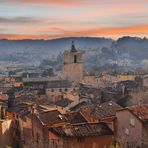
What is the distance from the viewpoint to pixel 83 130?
3023 centimetres

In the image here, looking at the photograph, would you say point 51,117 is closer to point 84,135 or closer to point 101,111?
point 101,111

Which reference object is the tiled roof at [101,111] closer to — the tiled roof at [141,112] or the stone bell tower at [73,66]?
the tiled roof at [141,112]

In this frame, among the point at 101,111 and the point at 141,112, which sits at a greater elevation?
the point at 141,112

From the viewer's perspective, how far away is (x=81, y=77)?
86375 millimetres

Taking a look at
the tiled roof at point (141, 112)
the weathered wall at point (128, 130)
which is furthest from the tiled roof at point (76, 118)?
the tiled roof at point (141, 112)

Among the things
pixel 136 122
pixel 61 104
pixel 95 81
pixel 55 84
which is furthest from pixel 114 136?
pixel 95 81

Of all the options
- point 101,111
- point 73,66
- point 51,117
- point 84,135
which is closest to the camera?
point 84,135

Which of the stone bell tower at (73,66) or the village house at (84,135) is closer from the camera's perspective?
the village house at (84,135)

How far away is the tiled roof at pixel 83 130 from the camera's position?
29.7 m

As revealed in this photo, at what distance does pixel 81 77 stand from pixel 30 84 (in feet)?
42.3

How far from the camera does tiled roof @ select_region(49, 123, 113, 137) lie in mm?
29719

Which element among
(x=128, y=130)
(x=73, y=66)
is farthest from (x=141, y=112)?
(x=73, y=66)

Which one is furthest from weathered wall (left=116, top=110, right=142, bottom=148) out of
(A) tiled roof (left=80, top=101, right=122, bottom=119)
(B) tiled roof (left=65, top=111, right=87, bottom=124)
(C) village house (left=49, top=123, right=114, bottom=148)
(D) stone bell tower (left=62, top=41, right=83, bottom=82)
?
(D) stone bell tower (left=62, top=41, right=83, bottom=82)

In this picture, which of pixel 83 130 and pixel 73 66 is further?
pixel 73 66
